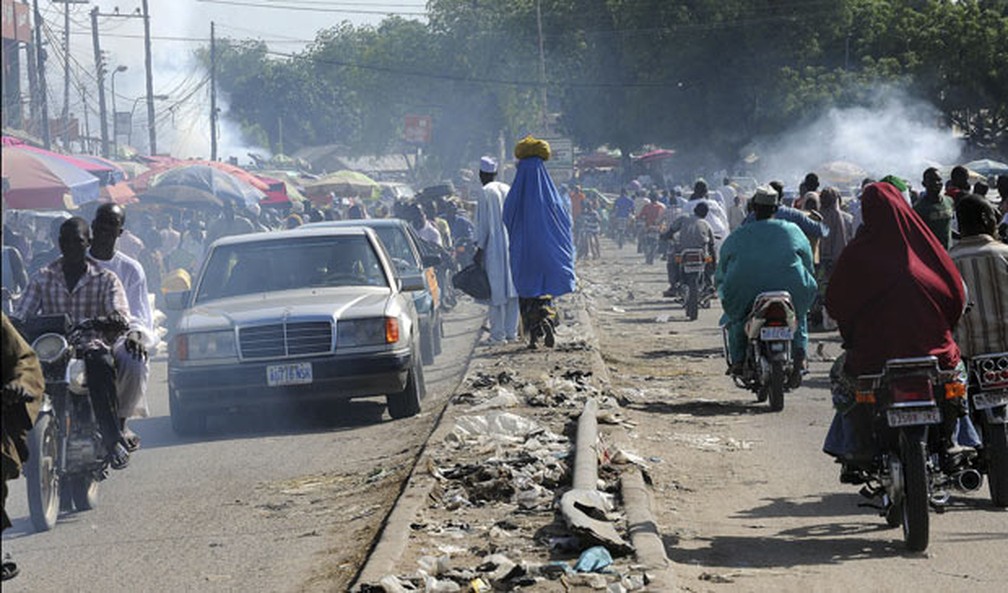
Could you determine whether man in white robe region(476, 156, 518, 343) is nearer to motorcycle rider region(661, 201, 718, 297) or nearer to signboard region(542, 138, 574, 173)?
motorcycle rider region(661, 201, 718, 297)

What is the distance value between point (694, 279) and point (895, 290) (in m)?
16.1

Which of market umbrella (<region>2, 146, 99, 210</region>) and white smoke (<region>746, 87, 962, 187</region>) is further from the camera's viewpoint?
white smoke (<region>746, 87, 962, 187</region>)

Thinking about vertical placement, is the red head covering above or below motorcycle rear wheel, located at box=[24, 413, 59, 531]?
above

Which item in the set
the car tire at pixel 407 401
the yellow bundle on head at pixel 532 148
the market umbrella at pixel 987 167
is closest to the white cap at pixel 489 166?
the yellow bundle on head at pixel 532 148

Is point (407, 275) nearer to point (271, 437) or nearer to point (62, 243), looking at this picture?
point (271, 437)

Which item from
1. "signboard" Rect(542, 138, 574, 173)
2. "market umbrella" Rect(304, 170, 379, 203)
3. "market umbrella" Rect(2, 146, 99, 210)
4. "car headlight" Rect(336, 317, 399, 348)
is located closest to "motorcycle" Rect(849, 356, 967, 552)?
"car headlight" Rect(336, 317, 399, 348)

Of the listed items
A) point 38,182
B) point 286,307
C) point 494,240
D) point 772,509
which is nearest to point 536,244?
point 494,240

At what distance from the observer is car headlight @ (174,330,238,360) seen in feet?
43.7

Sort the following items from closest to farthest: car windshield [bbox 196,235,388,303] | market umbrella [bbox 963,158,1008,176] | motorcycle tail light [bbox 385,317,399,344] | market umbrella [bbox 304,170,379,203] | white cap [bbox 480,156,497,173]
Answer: motorcycle tail light [bbox 385,317,399,344], car windshield [bbox 196,235,388,303], white cap [bbox 480,156,497,173], market umbrella [bbox 963,158,1008,176], market umbrella [bbox 304,170,379,203]

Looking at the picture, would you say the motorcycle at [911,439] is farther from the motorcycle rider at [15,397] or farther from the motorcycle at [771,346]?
the motorcycle at [771,346]

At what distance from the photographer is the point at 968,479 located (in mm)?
8273

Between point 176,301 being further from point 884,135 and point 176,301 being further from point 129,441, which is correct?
point 884,135

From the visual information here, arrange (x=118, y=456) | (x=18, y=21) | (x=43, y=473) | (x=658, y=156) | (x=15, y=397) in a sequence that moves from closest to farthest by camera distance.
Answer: (x=15, y=397) → (x=43, y=473) → (x=118, y=456) → (x=18, y=21) → (x=658, y=156)

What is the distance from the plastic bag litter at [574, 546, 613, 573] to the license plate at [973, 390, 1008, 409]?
2.46 metres
